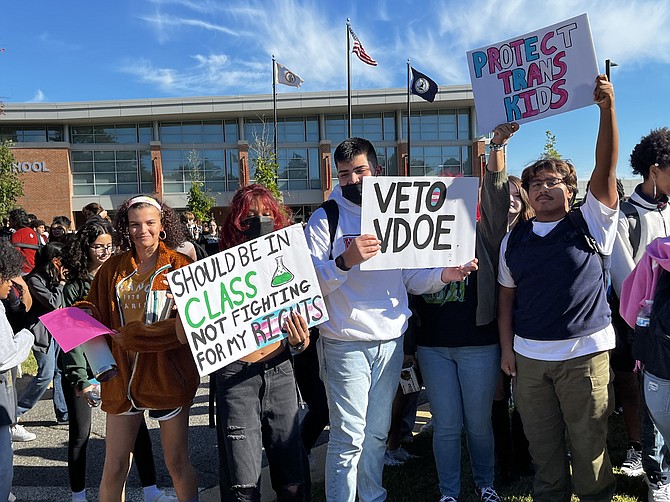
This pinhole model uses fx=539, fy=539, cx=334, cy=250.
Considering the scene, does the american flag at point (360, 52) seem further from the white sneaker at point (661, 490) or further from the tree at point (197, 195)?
the white sneaker at point (661, 490)

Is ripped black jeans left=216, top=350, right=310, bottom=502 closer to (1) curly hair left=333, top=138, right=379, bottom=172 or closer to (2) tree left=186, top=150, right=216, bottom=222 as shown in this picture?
(1) curly hair left=333, top=138, right=379, bottom=172

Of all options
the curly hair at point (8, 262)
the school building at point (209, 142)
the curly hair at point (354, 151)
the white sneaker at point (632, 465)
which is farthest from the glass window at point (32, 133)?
the white sneaker at point (632, 465)

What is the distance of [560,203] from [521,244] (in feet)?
1.04

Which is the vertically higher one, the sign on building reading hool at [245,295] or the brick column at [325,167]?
the brick column at [325,167]

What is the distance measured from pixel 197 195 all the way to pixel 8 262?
30.0 m

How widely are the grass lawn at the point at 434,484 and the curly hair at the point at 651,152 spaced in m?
2.11

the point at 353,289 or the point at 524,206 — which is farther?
the point at 524,206

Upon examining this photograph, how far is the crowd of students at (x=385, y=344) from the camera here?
282 centimetres

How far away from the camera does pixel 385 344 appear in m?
3.00

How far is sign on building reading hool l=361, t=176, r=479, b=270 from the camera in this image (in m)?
2.85

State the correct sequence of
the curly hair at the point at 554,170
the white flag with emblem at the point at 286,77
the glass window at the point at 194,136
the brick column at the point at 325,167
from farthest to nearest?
the glass window at the point at 194,136, the brick column at the point at 325,167, the white flag with emblem at the point at 286,77, the curly hair at the point at 554,170

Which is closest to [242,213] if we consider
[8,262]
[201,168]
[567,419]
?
[8,262]

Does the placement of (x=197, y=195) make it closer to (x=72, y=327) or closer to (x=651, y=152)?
(x=72, y=327)

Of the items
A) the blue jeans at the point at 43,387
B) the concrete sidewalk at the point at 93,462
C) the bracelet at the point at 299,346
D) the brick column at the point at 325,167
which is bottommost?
the concrete sidewalk at the point at 93,462
